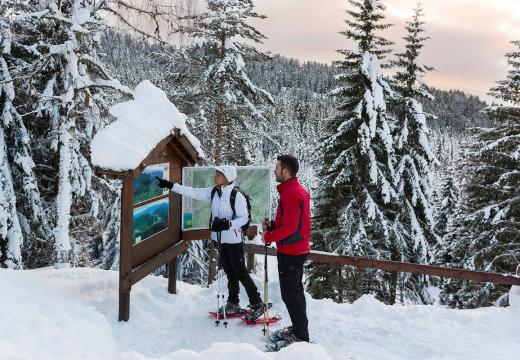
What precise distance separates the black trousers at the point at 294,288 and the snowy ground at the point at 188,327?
608 mm

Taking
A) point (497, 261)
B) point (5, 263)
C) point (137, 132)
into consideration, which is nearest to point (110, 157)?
point (137, 132)

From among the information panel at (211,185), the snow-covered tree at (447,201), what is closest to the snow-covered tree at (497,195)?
the information panel at (211,185)

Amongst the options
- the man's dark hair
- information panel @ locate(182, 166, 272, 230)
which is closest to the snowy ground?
information panel @ locate(182, 166, 272, 230)

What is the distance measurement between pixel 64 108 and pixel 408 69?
1590cm

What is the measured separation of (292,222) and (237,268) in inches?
62.5

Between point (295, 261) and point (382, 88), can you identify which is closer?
point (295, 261)

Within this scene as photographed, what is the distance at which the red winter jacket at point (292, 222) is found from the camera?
18.2 feet

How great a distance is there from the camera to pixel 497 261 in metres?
16.5

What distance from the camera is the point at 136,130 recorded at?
6.13 metres

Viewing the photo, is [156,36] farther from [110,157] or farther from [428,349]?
[428,349]

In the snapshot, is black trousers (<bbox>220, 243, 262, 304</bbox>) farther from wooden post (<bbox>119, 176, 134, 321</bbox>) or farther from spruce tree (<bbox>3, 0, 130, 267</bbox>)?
spruce tree (<bbox>3, 0, 130, 267</bbox>)

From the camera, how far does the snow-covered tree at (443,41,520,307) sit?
16.3 meters

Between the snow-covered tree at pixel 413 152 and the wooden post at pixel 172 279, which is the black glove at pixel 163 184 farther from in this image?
the snow-covered tree at pixel 413 152

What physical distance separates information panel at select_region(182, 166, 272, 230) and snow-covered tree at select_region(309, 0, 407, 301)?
9.30 meters
